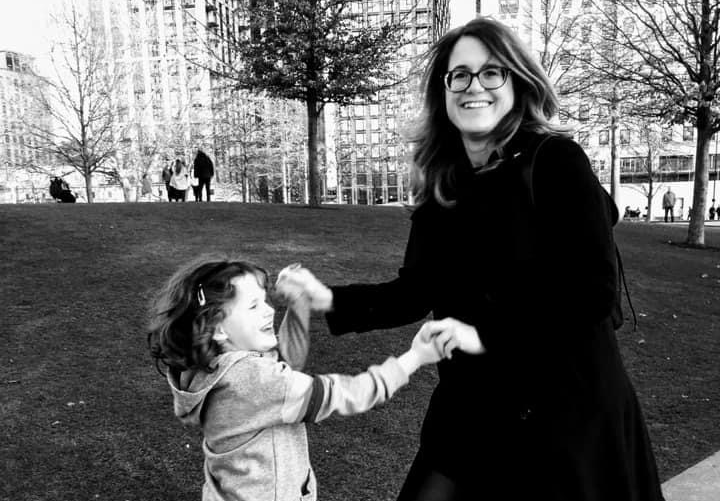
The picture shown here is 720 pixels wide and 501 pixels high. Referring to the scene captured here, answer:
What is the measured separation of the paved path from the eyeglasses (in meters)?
2.65

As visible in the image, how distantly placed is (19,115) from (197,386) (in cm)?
2845

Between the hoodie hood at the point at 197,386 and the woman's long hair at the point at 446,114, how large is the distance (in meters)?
0.85

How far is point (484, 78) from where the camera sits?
1.95 meters

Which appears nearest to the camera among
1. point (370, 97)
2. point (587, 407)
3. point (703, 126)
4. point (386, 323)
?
point (587, 407)

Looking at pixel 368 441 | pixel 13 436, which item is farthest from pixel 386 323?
pixel 13 436

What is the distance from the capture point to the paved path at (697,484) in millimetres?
3305

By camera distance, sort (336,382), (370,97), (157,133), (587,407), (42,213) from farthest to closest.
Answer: (157,133) → (370,97) → (42,213) → (336,382) → (587,407)

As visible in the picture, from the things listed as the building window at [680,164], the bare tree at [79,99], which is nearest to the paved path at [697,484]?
the bare tree at [79,99]

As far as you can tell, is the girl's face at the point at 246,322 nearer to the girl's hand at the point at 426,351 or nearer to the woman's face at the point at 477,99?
the girl's hand at the point at 426,351

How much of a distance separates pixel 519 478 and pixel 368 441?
2.47 m

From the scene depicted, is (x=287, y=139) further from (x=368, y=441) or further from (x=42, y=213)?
(x=368, y=441)

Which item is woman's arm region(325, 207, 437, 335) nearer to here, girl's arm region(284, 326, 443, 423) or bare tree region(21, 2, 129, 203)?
girl's arm region(284, 326, 443, 423)

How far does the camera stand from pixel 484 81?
6.38 feet

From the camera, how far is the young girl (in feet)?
5.76
